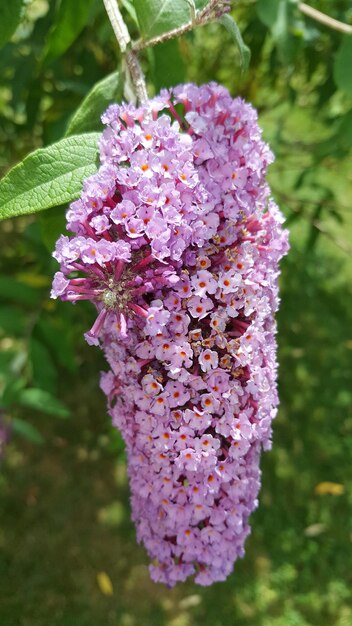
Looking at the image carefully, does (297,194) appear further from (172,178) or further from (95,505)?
(172,178)

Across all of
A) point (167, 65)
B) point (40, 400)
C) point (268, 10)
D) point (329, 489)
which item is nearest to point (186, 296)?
point (167, 65)

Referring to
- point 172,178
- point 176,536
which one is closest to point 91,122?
point 172,178

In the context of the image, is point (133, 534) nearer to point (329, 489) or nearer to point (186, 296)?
point (329, 489)

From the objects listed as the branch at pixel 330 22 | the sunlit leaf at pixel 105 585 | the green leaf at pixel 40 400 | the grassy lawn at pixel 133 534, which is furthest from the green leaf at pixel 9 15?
the sunlit leaf at pixel 105 585

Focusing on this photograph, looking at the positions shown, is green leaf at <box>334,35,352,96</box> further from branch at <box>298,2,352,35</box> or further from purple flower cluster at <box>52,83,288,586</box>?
purple flower cluster at <box>52,83,288,586</box>

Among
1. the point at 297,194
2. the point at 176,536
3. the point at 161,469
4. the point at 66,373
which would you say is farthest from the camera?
the point at 297,194

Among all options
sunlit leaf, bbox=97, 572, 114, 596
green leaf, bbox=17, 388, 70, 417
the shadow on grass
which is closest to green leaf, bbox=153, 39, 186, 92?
green leaf, bbox=17, 388, 70, 417

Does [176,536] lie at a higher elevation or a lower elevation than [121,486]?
higher
